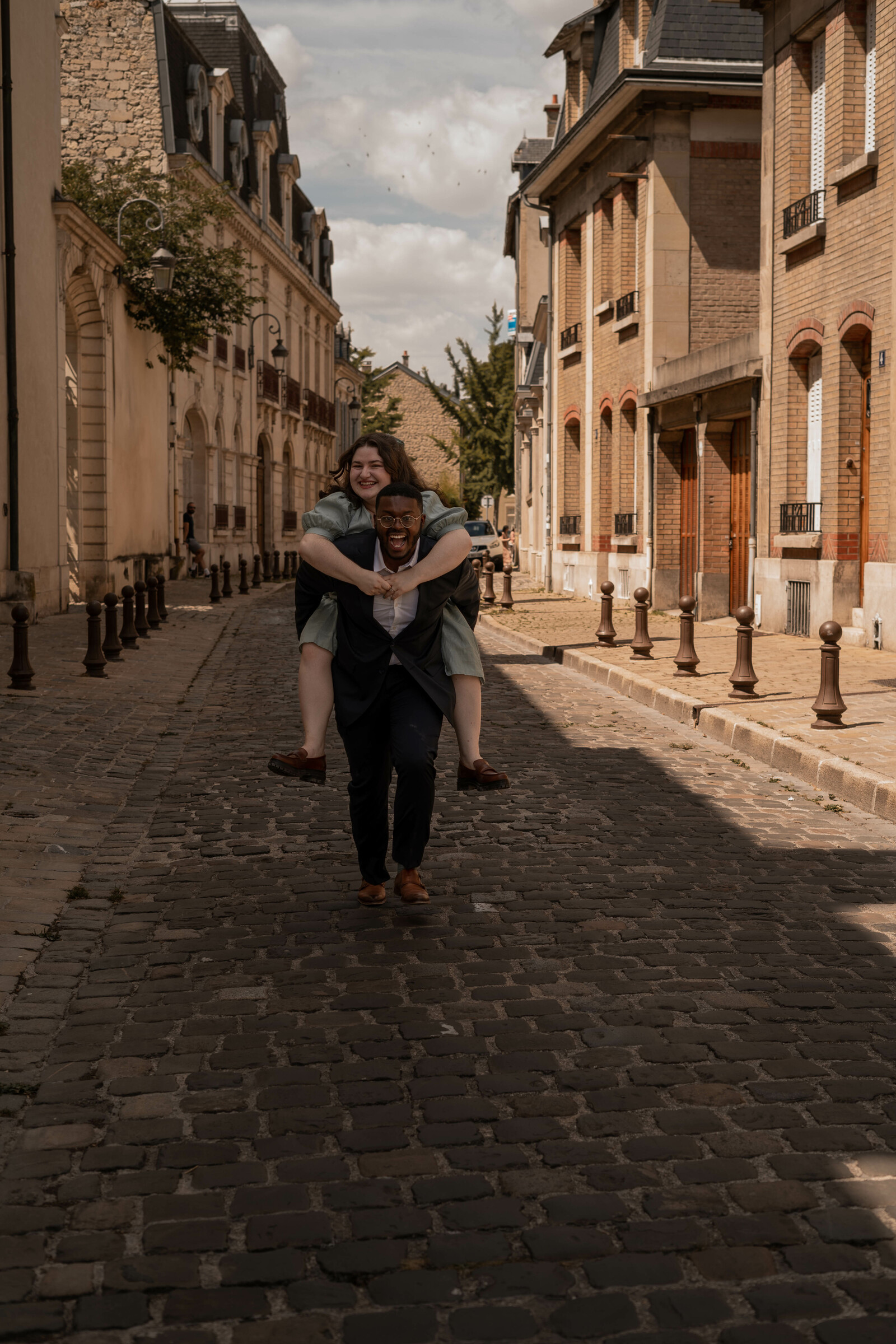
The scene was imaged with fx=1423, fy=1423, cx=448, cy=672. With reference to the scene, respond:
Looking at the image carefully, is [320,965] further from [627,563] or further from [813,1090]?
[627,563]

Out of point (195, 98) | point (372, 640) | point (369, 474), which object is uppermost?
point (195, 98)

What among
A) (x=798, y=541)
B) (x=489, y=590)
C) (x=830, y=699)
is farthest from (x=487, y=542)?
(x=830, y=699)

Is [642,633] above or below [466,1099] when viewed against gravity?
above

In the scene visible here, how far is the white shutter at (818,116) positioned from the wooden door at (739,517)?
11.7 ft

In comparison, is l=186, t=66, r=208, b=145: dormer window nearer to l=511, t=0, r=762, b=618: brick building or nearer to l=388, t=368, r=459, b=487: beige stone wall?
l=511, t=0, r=762, b=618: brick building

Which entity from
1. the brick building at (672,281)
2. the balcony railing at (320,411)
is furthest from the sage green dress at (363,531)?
the balcony railing at (320,411)

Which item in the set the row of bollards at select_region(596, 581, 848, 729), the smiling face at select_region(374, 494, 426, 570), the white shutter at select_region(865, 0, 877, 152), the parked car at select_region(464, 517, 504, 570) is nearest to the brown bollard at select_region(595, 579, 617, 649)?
the row of bollards at select_region(596, 581, 848, 729)

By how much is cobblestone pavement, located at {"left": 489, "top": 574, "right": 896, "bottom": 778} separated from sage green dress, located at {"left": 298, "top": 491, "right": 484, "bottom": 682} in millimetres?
3455

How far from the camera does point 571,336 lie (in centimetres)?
2877

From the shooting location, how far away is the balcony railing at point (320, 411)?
50.1 meters

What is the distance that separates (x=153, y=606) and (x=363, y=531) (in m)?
13.4

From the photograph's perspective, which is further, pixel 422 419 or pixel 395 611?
pixel 422 419

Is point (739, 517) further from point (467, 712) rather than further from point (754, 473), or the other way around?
point (467, 712)

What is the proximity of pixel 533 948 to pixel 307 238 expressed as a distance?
157 ft
